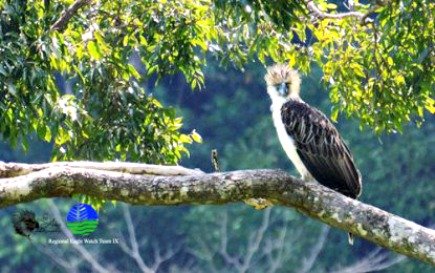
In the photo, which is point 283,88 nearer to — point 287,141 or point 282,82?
point 282,82

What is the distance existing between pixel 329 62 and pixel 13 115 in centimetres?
228

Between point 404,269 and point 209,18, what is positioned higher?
point 209,18

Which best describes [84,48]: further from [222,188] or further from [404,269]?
[404,269]

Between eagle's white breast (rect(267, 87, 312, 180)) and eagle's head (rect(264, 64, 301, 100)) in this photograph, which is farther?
eagle's head (rect(264, 64, 301, 100))

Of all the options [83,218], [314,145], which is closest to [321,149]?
[314,145]

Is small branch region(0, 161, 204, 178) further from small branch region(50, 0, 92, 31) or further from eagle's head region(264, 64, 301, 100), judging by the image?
small branch region(50, 0, 92, 31)

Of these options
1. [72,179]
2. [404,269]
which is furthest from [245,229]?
[72,179]

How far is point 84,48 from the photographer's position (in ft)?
28.4

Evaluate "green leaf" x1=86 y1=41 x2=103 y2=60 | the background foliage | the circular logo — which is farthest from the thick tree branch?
the circular logo

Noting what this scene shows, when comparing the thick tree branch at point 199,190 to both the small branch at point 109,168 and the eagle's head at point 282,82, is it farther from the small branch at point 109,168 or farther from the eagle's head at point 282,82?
the eagle's head at point 282,82

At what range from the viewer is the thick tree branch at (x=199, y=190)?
6133 mm

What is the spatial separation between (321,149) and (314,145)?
60mm

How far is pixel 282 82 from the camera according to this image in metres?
8.36

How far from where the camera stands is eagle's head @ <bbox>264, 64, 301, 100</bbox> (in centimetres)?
834
